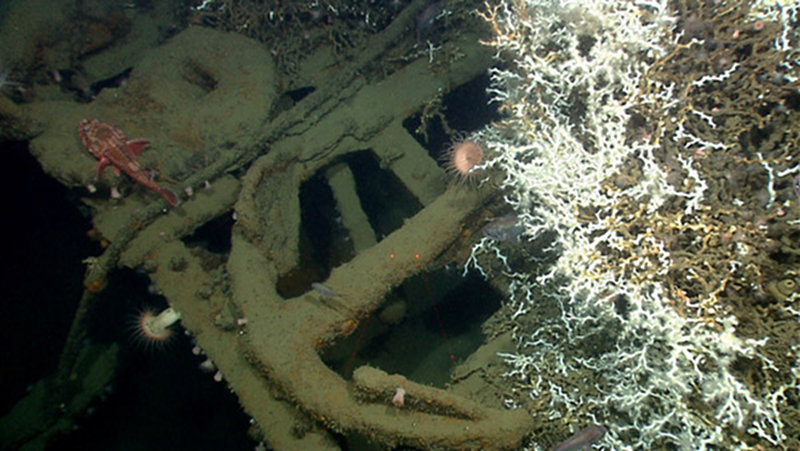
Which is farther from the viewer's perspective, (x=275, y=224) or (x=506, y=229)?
(x=275, y=224)

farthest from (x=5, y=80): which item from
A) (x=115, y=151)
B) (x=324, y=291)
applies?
(x=324, y=291)

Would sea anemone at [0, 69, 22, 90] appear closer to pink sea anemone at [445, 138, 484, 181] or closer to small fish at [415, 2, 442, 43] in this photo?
small fish at [415, 2, 442, 43]

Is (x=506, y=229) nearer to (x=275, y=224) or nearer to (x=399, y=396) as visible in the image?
(x=399, y=396)

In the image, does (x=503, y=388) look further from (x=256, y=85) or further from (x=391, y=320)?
(x=256, y=85)

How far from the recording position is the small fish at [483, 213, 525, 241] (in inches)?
137

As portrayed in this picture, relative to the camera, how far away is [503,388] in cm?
356

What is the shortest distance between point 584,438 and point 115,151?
17.4 feet

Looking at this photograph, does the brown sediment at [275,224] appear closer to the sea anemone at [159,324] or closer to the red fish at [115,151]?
the red fish at [115,151]

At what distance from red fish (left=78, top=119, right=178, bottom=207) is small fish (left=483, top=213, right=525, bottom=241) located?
3410 millimetres

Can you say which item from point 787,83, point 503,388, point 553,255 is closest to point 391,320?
point 503,388

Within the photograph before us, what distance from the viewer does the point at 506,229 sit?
352cm

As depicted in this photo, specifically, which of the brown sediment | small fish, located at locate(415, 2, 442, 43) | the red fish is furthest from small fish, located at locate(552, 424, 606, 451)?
small fish, located at locate(415, 2, 442, 43)

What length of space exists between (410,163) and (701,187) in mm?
2768

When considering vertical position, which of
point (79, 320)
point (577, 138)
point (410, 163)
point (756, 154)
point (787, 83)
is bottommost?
point (756, 154)
